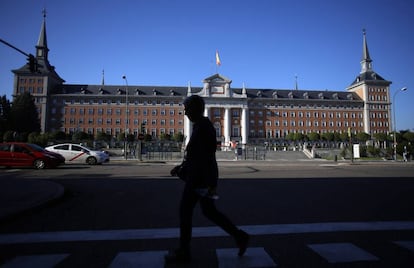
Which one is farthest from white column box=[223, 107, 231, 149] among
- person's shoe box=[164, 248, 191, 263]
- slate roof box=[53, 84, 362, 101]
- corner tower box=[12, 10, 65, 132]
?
person's shoe box=[164, 248, 191, 263]

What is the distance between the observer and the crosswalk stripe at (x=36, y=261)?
285cm

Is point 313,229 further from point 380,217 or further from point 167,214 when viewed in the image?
point 167,214

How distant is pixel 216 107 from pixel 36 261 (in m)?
78.7

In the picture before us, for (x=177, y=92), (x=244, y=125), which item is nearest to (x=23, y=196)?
(x=244, y=125)

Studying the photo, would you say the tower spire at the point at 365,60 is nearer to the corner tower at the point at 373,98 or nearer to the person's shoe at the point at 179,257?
the corner tower at the point at 373,98

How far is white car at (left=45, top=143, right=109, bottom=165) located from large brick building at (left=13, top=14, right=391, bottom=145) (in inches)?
2231

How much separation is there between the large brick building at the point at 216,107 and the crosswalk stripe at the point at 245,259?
74958 millimetres

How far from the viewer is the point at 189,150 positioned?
2955mm

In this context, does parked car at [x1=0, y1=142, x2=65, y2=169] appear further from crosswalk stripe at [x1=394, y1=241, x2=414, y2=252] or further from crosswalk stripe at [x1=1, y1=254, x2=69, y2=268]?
crosswalk stripe at [x1=394, y1=241, x2=414, y2=252]

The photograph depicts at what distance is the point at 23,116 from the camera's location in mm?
64000

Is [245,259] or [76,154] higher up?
[76,154]

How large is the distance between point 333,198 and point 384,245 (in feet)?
12.1

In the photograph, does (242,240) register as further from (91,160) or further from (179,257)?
(91,160)

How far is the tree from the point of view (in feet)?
206
